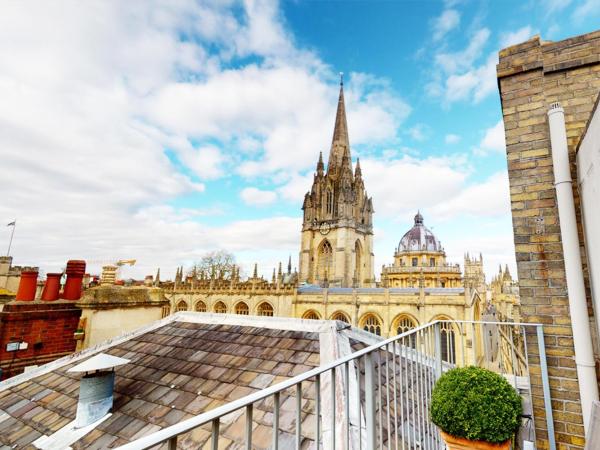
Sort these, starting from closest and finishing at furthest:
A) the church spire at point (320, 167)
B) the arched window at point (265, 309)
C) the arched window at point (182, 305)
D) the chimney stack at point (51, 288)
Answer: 1. the chimney stack at point (51, 288)
2. the arched window at point (265, 309)
3. the arched window at point (182, 305)
4. the church spire at point (320, 167)

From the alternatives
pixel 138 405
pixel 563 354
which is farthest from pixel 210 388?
pixel 563 354

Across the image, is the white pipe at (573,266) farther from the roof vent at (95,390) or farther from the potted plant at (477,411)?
the roof vent at (95,390)

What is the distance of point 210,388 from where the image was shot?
154 inches

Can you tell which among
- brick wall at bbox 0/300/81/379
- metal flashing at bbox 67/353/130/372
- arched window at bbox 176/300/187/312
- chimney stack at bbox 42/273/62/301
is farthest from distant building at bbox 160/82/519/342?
metal flashing at bbox 67/353/130/372

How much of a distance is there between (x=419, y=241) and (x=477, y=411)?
46.8 meters

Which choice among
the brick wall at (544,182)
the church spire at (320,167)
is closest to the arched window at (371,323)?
the brick wall at (544,182)

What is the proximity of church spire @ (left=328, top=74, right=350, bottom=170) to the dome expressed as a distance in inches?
659

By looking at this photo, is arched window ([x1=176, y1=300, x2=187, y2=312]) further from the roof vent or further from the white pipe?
the white pipe

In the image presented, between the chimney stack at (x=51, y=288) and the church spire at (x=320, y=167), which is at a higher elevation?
the church spire at (x=320, y=167)

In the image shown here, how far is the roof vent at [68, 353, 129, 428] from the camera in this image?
12.0 ft

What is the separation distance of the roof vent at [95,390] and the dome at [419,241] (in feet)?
153

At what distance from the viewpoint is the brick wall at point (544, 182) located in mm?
2955

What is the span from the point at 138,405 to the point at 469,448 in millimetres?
3774

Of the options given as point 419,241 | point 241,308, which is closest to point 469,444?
point 241,308
